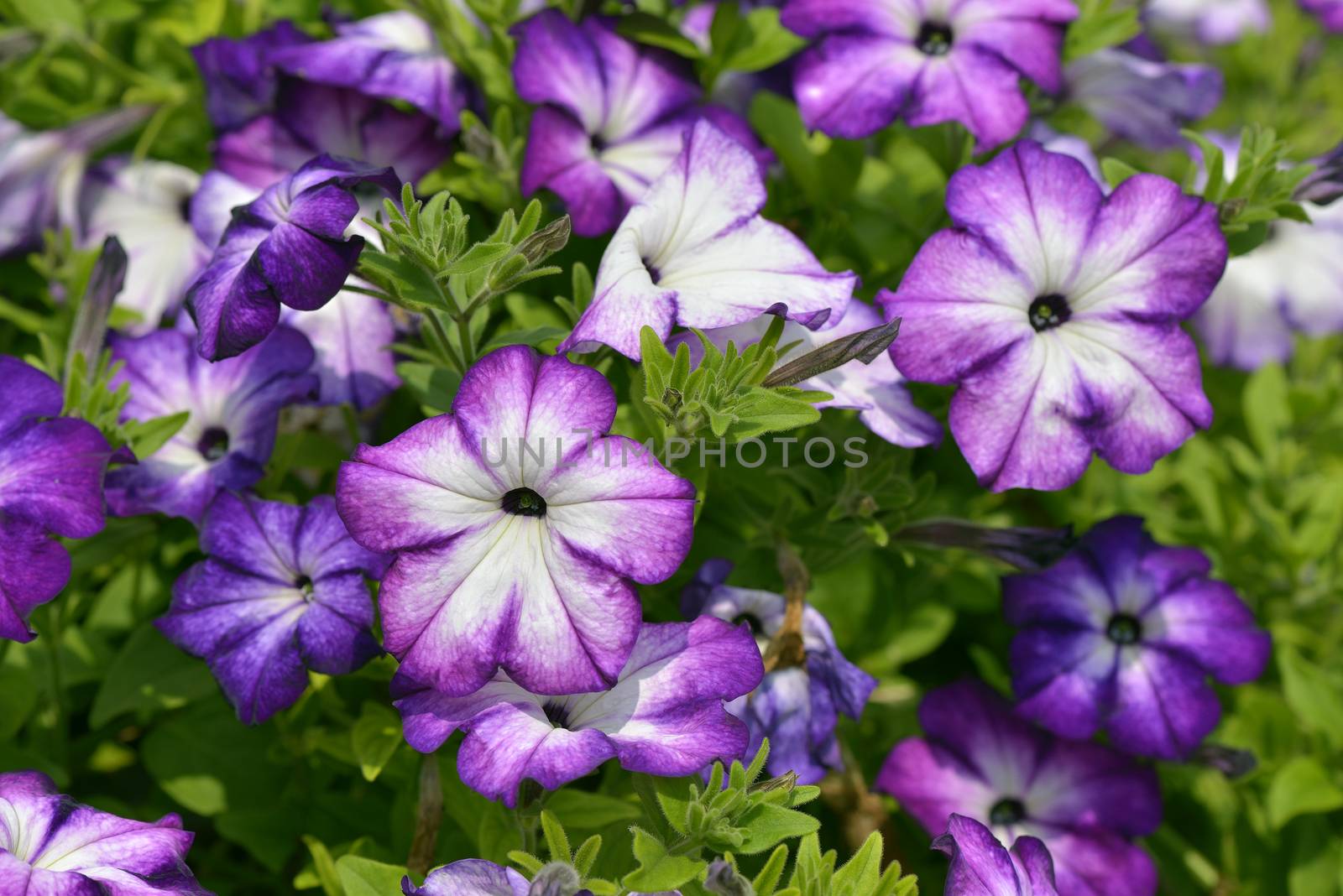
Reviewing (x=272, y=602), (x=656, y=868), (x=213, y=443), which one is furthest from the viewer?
(x=213, y=443)

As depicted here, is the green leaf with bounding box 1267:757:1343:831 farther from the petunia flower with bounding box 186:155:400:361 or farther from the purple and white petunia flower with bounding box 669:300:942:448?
the petunia flower with bounding box 186:155:400:361

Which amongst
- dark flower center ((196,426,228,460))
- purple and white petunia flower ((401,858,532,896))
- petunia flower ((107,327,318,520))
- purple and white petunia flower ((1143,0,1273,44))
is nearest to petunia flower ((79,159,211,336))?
petunia flower ((107,327,318,520))

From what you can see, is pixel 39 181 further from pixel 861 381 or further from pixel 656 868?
pixel 656 868

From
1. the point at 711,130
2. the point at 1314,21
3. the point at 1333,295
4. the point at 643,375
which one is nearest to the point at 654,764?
the point at 643,375

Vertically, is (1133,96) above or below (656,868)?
above

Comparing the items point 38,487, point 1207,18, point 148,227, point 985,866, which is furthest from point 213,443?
point 1207,18

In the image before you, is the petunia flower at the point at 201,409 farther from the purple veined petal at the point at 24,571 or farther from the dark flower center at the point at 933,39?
the dark flower center at the point at 933,39
